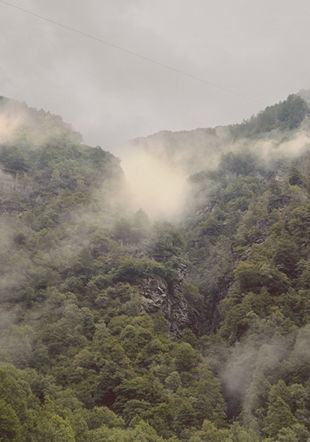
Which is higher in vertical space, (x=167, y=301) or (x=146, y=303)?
(x=167, y=301)

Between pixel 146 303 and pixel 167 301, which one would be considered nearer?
pixel 146 303

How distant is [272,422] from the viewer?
36.6m

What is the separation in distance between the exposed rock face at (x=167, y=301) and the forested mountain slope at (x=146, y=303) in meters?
0.25

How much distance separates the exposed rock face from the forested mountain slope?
0.25 metres

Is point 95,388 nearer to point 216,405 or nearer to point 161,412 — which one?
point 161,412

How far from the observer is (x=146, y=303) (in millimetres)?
65438

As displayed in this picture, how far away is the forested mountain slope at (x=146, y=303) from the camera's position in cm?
3859

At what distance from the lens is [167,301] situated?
7031 centimetres

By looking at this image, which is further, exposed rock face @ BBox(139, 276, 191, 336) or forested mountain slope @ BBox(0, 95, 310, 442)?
exposed rock face @ BBox(139, 276, 191, 336)

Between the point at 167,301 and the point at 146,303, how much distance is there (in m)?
6.02

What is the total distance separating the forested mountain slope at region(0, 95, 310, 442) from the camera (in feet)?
127

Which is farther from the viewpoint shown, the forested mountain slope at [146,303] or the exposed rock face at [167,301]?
the exposed rock face at [167,301]

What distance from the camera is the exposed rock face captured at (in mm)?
66688

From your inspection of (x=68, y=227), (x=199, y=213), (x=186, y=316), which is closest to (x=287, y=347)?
(x=186, y=316)
